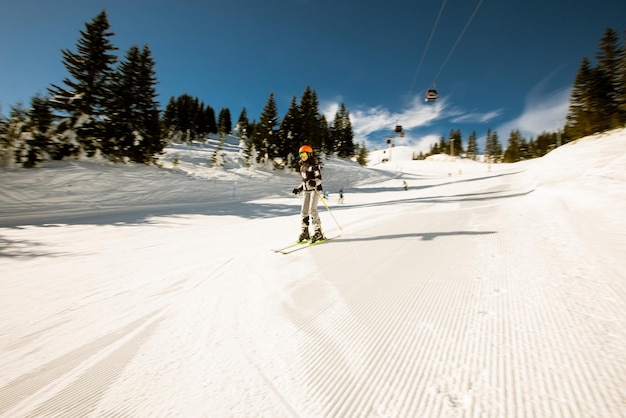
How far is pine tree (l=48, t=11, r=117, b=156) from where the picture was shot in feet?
58.7

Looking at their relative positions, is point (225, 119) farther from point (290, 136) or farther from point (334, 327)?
point (334, 327)

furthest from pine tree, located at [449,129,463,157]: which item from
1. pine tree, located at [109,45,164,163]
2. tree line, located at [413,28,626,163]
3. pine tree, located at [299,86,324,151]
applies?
pine tree, located at [109,45,164,163]

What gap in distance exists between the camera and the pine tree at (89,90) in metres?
17.9

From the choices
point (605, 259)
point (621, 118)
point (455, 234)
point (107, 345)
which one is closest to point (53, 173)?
point (107, 345)

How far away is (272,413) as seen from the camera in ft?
4.53

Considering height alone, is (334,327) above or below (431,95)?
below

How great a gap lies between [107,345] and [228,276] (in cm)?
160

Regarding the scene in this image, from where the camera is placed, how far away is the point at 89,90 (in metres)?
18.6

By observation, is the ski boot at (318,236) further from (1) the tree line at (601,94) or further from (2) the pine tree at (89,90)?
(1) the tree line at (601,94)

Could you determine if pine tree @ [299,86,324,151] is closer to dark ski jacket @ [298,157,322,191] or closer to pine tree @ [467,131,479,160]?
dark ski jacket @ [298,157,322,191]

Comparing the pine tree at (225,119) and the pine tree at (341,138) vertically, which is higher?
the pine tree at (225,119)

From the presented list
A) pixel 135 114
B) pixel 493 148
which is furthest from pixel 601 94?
pixel 493 148

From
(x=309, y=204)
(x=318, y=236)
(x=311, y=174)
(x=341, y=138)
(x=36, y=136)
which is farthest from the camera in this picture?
(x=341, y=138)

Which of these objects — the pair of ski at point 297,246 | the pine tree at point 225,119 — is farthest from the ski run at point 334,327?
the pine tree at point 225,119
